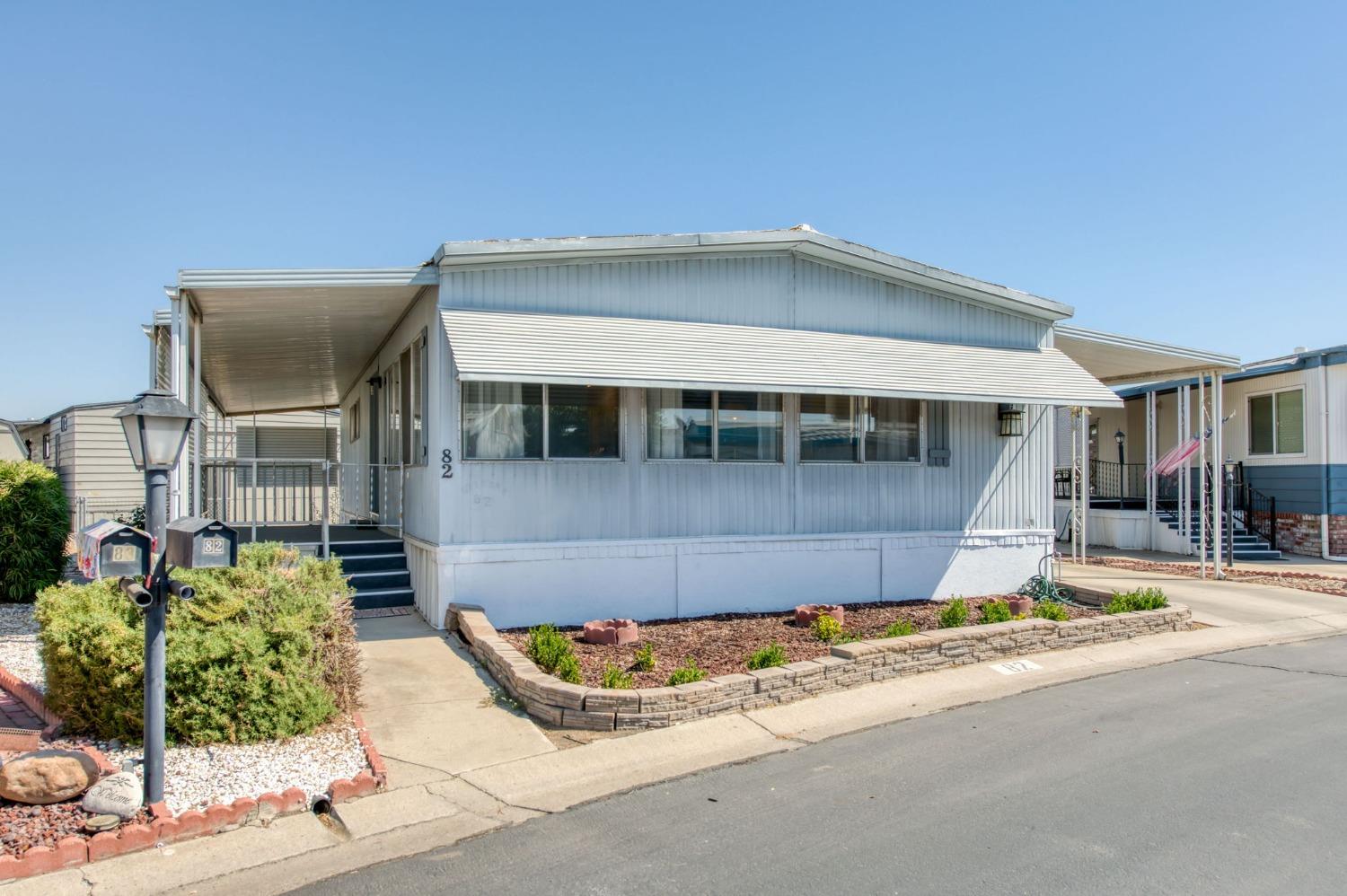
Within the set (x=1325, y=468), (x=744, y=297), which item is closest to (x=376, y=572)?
(x=744, y=297)

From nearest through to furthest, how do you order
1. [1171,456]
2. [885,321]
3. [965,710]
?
[965,710]
[885,321]
[1171,456]

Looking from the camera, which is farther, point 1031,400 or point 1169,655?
point 1031,400

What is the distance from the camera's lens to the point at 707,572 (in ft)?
32.3

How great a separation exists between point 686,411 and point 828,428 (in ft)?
6.13

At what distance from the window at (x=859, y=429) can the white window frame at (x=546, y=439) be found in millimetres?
2238

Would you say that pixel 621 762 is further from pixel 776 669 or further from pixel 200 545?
pixel 200 545

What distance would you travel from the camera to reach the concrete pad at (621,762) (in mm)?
5152

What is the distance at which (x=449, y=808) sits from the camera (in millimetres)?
4883

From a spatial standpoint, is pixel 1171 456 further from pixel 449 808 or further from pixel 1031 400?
pixel 449 808

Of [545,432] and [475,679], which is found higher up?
[545,432]

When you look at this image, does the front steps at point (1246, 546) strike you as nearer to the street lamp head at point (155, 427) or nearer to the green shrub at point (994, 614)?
the green shrub at point (994, 614)

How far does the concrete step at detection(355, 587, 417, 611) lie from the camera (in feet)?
31.7

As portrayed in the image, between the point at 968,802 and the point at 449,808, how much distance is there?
2821mm

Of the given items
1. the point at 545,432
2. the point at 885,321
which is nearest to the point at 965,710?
the point at 545,432
